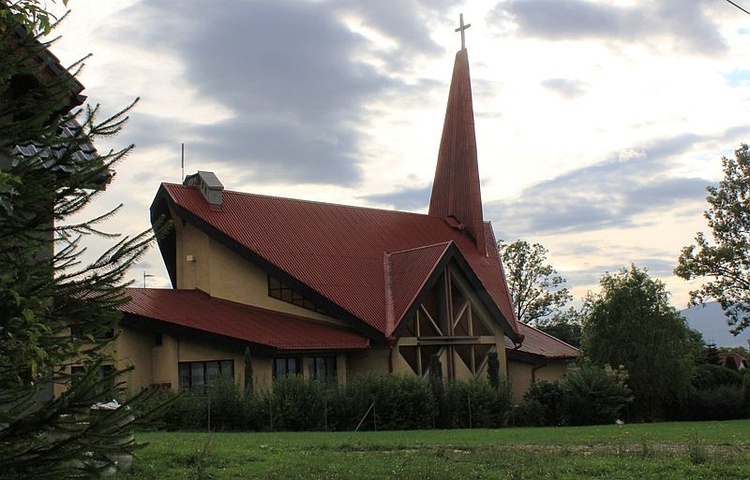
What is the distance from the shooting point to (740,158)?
46.4 m

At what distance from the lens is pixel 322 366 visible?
29219mm

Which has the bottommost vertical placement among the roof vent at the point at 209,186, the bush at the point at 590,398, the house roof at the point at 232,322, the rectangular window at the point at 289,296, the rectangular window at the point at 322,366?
the bush at the point at 590,398

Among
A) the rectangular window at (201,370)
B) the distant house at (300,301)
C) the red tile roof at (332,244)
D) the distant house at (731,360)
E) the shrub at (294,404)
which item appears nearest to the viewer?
the shrub at (294,404)

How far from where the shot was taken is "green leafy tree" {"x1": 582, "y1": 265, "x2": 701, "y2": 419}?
3459 centimetres

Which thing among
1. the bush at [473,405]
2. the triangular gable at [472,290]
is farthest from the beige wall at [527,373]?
the bush at [473,405]

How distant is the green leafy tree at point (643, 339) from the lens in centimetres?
3459

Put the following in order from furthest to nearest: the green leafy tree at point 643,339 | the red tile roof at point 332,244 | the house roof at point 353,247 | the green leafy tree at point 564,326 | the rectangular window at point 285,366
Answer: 1. the green leafy tree at point 564,326
2. the green leafy tree at point 643,339
3. the red tile roof at point 332,244
4. the house roof at point 353,247
5. the rectangular window at point 285,366

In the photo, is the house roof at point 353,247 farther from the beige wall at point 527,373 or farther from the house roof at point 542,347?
the beige wall at point 527,373

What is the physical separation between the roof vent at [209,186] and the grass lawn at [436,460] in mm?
16585

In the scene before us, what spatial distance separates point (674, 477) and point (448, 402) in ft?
47.2

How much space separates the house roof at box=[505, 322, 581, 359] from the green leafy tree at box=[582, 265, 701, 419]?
163 centimetres

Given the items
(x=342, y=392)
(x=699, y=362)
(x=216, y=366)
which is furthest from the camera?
(x=699, y=362)

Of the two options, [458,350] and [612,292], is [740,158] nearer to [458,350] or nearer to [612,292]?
[612,292]

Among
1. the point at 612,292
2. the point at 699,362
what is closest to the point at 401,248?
the point at 612,292
